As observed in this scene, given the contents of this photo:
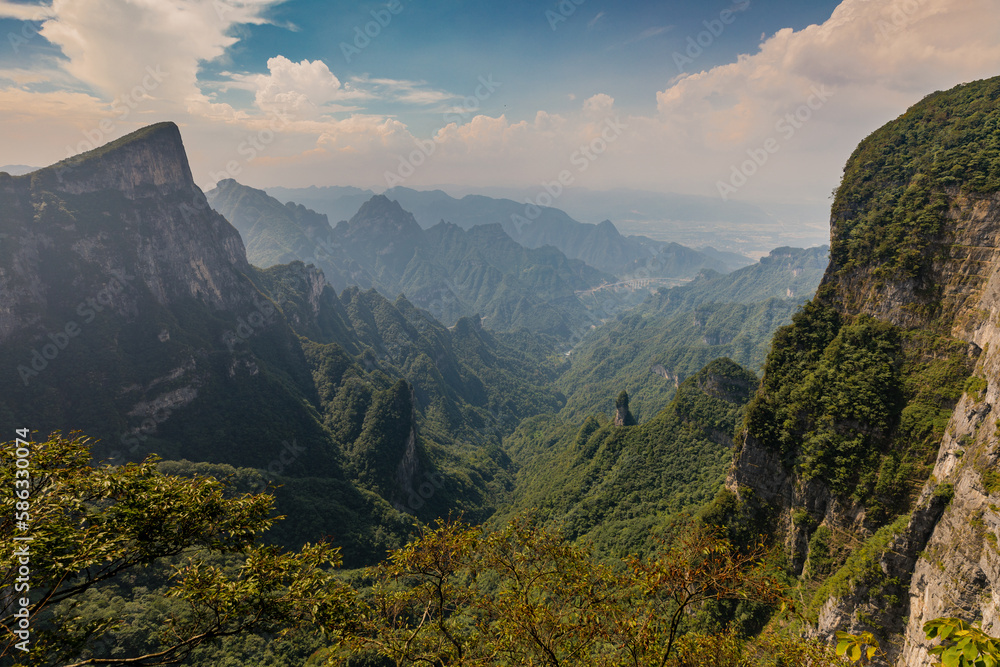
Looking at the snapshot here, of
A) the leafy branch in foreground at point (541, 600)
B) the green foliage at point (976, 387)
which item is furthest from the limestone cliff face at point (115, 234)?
the green foliage at point (976, 387)

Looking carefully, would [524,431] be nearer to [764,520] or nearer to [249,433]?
[249,433]

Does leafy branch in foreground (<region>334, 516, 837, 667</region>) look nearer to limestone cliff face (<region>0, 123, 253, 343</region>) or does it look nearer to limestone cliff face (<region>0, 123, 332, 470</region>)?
limestone cliff face (<region>0, 123, 332, 470</region>)

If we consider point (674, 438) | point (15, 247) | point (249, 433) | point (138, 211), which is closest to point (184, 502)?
point (674, 438)

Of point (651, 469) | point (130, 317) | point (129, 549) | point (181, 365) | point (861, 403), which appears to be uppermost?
point (130, 317)

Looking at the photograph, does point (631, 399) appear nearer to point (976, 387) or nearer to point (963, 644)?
point (976, 387)

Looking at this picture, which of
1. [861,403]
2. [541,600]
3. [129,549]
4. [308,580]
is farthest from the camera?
[861,403]

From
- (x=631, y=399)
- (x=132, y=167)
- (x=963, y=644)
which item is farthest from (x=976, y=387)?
(x=631, y=399)

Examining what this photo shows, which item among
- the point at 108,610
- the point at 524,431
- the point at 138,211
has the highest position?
the point at 138,211
